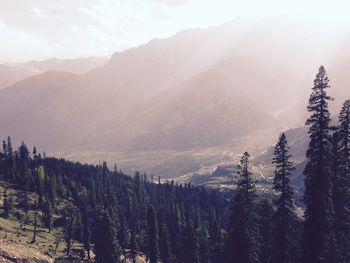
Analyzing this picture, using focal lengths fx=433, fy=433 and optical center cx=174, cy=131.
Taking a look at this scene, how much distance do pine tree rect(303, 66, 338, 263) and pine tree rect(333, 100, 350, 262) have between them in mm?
3503

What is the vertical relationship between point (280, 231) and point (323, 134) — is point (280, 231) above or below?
below

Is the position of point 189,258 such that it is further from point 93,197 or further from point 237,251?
point 93,197

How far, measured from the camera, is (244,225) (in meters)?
57.4

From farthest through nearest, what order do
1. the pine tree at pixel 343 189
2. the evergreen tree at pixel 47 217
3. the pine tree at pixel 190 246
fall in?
the evergreen tree at pixel 47 217
the pine tree at pixel 190 246
the pine tree at pixel 343 189

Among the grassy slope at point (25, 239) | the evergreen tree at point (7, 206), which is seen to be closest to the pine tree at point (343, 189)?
the grassy slope at point (25, 239)

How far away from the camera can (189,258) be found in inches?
4695

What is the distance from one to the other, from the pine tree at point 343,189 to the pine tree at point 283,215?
211 inches

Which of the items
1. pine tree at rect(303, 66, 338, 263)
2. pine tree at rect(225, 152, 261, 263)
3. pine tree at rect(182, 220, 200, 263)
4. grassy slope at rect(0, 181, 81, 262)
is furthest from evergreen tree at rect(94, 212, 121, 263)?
pine tree at rect(303, 66, 338, 263)

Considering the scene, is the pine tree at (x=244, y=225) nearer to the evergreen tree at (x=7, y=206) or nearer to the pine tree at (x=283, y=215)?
the pine tree at (x=283, y=215)

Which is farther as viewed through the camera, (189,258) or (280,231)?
(189,258)

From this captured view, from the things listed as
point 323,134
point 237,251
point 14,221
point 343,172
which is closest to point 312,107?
point 323,134

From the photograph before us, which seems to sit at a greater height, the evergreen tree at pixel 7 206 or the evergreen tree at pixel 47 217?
the evergreen tree at pixel 7 206

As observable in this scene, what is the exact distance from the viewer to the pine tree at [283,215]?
164ft

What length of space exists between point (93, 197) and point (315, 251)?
160 metres
